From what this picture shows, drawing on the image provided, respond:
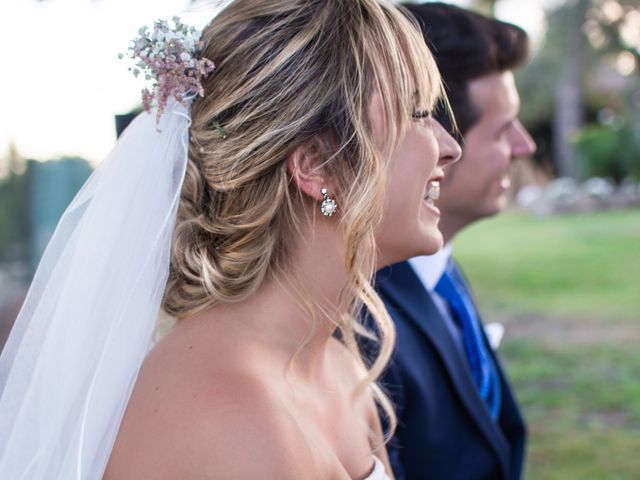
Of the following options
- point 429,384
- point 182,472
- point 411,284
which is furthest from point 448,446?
point 182,472

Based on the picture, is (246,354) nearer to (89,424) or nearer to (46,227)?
(89,424)

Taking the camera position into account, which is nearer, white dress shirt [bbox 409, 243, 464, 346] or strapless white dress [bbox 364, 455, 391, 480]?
strapless white dress [bbox 364, 455, 391, 480]

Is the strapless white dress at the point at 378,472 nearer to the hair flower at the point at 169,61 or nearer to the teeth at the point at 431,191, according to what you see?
the teeth at the point at 431,191

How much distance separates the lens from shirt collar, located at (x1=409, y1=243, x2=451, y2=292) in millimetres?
3057

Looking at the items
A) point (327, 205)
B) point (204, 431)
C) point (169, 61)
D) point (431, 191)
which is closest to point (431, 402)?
point (431, 191)

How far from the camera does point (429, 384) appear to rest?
105 inches

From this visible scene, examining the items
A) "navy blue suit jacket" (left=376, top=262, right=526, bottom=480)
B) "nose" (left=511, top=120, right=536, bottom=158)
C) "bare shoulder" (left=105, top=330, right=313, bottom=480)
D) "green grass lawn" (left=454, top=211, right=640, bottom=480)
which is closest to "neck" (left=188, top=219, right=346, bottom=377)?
"bare shoulder" (left=105, top=330, right=313, bottom=480)

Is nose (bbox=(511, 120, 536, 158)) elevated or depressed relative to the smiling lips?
depressed

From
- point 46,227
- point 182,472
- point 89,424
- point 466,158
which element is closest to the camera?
point 182,472

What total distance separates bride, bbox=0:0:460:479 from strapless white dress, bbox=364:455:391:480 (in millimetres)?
14

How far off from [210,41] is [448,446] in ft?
5.27

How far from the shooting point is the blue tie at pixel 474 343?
305cm

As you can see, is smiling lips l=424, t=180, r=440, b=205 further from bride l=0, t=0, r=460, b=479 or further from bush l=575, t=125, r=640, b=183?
bush l=575, t=125, r=640, b=183

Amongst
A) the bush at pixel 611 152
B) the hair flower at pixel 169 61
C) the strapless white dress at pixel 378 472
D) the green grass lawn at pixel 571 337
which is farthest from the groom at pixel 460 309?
the bush at pixel 611 152
